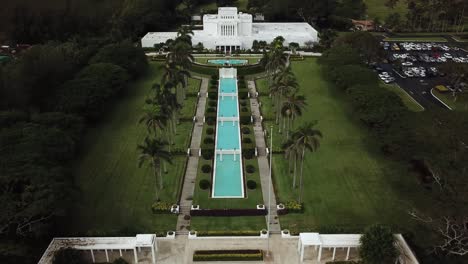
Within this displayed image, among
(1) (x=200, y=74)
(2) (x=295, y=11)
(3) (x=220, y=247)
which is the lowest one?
(3) (x=220, y=247)

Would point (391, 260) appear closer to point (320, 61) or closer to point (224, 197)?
point (224, 197)

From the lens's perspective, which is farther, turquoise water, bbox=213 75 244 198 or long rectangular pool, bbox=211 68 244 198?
long rectangular pool, bbox=211 68 244 198

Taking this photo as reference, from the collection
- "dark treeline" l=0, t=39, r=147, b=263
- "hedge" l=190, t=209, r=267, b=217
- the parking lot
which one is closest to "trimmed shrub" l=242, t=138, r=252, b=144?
"hedge" l=190, t=209, r=267, b=217

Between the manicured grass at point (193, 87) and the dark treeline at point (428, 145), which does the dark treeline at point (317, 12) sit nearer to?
Answer: the dark treeline at point (428, 145)

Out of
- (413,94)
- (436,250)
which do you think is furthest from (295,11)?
(436,250)

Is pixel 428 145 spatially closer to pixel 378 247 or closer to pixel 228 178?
pixel 378 247

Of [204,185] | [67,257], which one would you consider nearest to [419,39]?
[204,185]

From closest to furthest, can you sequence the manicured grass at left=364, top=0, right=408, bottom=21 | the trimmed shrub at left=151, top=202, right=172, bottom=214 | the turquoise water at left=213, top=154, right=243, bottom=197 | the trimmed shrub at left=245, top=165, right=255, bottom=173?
the trimmed shrub at left=151, top=202, right=172, bottom=214
the turquoise water at left=213, top=154, right=243, bottom=197
the trimmed shrub at left=245, top=165, right=255, bottom=173
the manicured grass at left=364, top=0, right=408, bottom=21

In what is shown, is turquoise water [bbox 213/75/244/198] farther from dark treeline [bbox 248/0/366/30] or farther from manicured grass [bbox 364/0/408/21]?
manicured grass [bbox 364/0/408/21]
